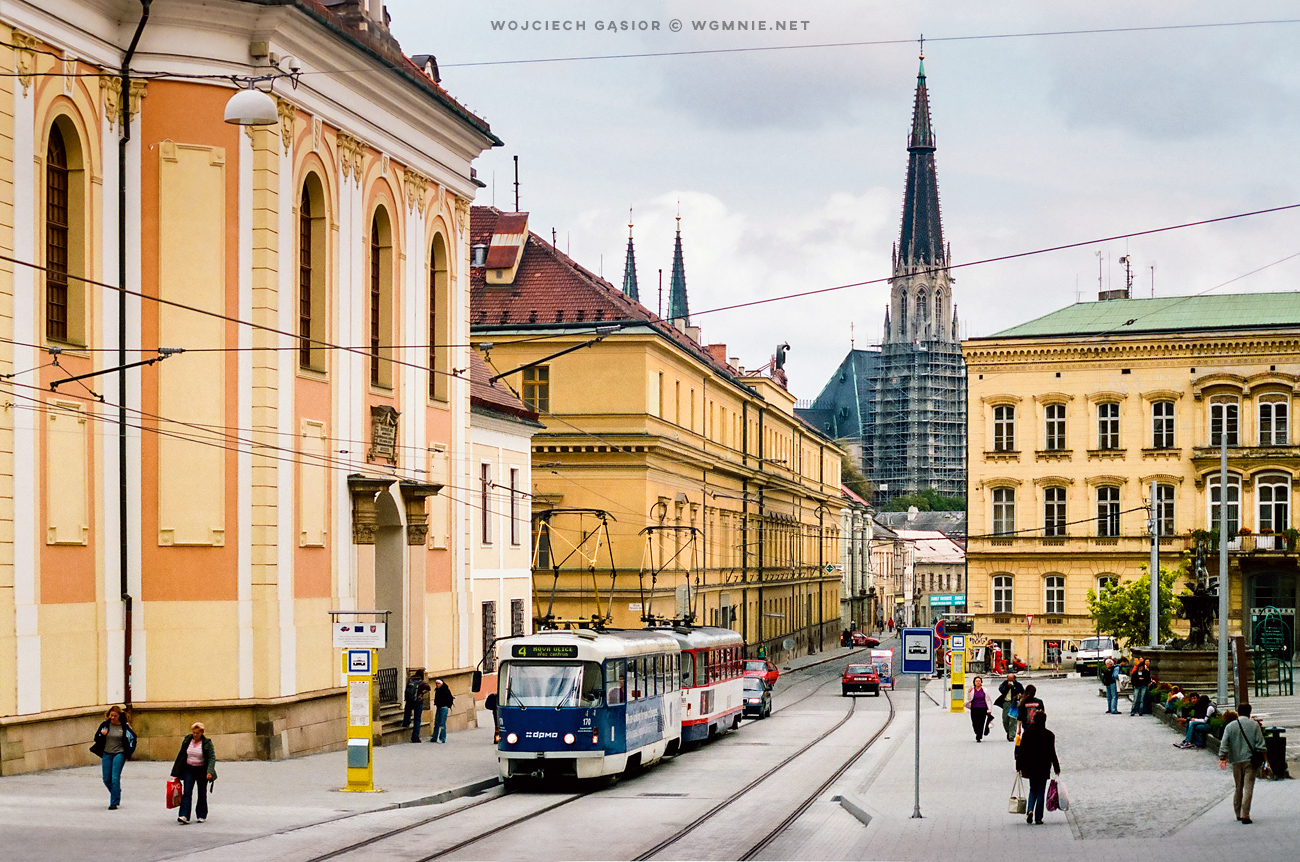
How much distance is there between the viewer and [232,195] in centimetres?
2972

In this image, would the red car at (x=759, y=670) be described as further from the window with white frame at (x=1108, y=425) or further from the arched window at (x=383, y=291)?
the window with white frame at (x=1108, y=425)

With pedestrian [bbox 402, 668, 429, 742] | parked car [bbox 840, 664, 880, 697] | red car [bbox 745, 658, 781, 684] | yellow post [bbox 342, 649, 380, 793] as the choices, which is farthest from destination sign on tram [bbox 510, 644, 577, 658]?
parked car [bbox 840, 664, 880, 697]

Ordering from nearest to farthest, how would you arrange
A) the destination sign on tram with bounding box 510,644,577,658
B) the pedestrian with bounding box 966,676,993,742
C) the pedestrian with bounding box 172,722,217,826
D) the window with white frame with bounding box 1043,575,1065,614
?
1. the pedestrian with bounding box 172,722,217,826
2. the destination sign on tram with bounding box 510,644,577,658
3. the pedestrian with bounding box 966,676,993,742
4. the window with white frame with bounding box 1043,575,1065,614

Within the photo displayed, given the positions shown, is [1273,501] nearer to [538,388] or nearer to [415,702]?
[538,388]

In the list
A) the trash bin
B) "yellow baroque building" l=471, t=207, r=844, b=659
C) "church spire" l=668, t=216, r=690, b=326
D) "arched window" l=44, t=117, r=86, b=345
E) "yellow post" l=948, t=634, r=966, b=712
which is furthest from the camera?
"church spire" l=668, t=216, r=690, b=326

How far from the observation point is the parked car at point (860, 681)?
6334 centimetres

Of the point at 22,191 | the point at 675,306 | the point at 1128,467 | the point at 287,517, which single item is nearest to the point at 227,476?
the point at 287,517

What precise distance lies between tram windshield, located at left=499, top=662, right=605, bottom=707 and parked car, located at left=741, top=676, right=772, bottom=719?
21.4m

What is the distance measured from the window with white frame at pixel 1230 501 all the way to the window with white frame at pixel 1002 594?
890cm

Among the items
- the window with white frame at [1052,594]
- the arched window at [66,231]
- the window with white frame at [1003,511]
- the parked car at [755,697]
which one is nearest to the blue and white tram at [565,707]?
the arched window at [66,231]

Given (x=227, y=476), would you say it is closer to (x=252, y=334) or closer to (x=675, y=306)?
(x=252, y=334)

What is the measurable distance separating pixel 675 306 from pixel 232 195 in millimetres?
129683

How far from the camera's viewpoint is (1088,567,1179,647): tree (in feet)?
229

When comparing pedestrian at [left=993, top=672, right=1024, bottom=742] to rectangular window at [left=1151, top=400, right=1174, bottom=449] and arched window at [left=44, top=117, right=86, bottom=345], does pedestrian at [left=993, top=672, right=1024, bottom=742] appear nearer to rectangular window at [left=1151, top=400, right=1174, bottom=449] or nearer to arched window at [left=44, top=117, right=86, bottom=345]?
arched window at [left=44, top=117, right=86, bottom=345]
